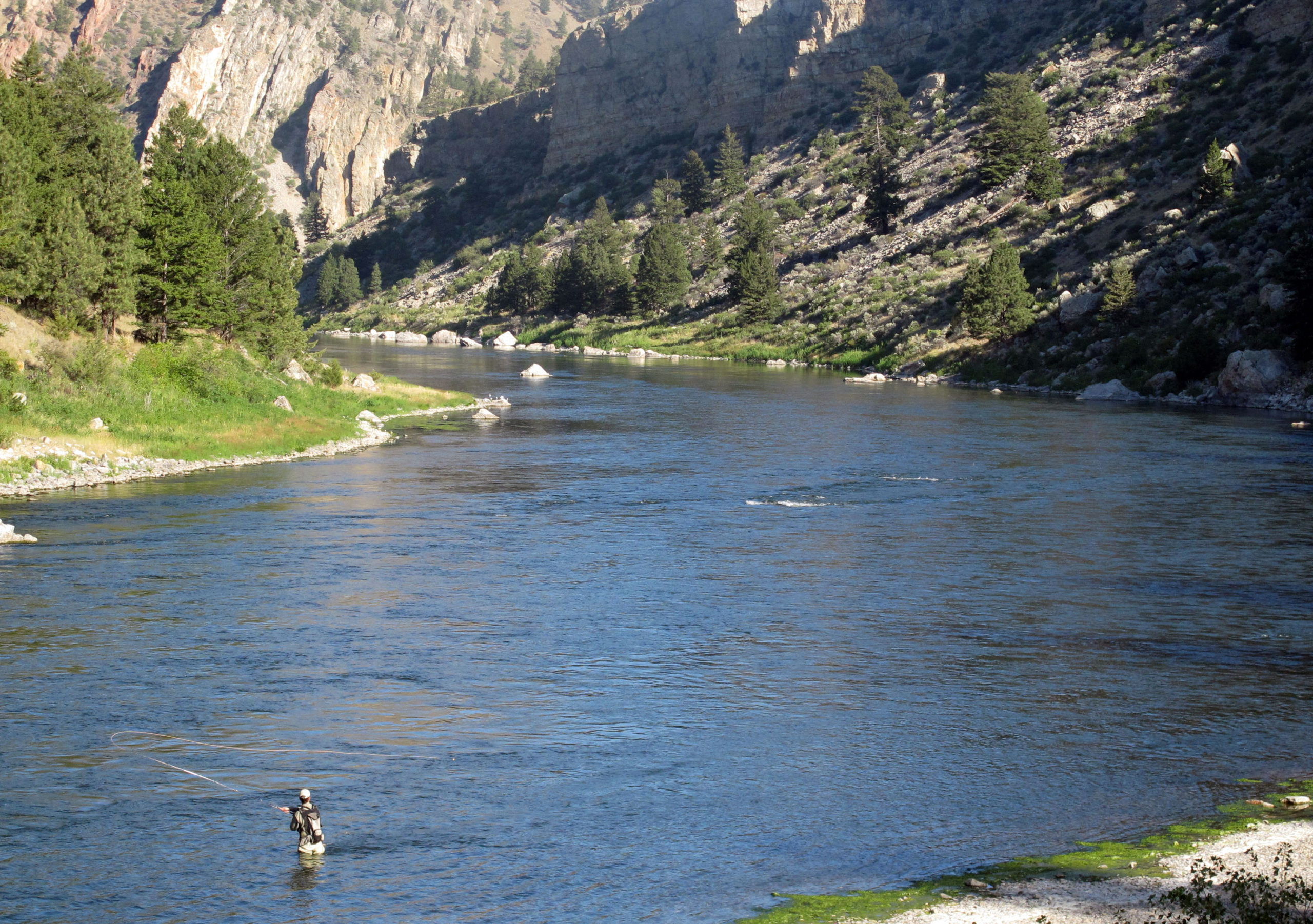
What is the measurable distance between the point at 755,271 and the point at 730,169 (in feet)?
169

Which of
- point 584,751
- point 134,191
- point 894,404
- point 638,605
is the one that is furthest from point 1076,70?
point 584,751

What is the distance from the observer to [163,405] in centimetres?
4912

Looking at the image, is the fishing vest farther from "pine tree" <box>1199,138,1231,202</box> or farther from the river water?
"pine tree" <box>1199,138,1231,202</box>

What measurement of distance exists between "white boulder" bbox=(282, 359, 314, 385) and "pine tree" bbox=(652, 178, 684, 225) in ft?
313

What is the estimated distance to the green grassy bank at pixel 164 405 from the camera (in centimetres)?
4344

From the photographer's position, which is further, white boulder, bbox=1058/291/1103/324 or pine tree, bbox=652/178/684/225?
pine tree, bbox=652/178/684/225

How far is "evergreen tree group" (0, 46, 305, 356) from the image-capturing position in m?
49.6

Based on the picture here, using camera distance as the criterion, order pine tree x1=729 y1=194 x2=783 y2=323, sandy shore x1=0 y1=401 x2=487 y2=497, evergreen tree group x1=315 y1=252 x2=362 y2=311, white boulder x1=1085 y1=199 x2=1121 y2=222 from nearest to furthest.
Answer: sandy shore x1=0 y1=401 x2=487 y2=497 → white boulder x1=1085 y1=199 x2=1121 y2=222 → pine tree x1=729 y1=194 x2=783 y2=323 → evergreen tree group x1=315 y1=252 x2=362 y2=311

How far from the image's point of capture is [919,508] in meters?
39.4

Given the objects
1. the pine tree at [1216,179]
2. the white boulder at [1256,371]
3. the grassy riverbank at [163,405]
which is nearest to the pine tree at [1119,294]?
the pine tree at [1216,179]

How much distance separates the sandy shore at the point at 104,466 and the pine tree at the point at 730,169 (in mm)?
123890

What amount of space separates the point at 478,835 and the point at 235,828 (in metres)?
3.23

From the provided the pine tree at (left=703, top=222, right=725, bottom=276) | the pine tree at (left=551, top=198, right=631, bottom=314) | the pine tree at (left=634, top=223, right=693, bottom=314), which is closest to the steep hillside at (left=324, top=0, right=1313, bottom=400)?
the pine tree at (left=703, top=222, right=725, bottom=276)

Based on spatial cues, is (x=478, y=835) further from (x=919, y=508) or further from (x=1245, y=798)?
(x=919, y=508)
